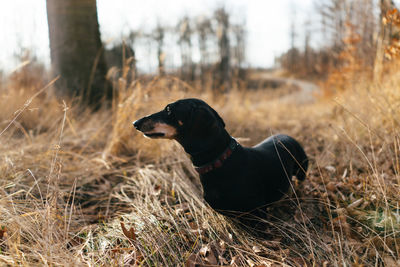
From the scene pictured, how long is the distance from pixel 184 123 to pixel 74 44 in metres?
3.85

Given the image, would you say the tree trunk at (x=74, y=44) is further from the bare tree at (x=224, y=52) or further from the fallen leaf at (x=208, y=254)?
the bare tree at (x=224, y=52)

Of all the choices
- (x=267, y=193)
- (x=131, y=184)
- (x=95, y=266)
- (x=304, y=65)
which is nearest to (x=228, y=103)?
(x=131, y=184)

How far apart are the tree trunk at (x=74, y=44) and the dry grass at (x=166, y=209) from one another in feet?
4.04

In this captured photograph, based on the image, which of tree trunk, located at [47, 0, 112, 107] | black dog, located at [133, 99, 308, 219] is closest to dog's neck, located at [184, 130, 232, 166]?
black dog, located at [133, 99, 308, 219]

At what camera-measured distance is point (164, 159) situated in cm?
315

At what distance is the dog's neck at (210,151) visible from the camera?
172cm

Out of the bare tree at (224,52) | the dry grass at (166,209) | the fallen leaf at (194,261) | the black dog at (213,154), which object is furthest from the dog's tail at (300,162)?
the bare tree at (224,52)

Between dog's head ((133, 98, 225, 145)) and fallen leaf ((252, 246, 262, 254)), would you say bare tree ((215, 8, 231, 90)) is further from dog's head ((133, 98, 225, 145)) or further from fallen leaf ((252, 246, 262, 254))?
fallen leaf ((252, 246, 262, 254))

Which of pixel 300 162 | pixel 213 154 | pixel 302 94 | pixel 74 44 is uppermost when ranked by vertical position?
pixel 74 44

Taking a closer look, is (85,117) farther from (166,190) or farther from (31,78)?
(166,190)

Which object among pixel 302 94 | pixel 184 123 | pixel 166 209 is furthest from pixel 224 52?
pixel 184 123

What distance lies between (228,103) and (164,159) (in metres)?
3.21

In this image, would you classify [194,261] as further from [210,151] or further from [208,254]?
[210,151]

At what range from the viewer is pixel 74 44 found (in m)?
4.68
